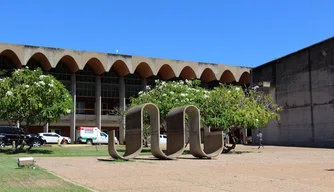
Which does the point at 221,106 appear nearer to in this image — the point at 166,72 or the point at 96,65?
the point at 96,65

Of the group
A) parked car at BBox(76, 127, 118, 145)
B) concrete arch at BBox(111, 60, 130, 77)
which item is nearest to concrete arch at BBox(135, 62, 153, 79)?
concrete arch at BBox(111, 60, 130, 77)

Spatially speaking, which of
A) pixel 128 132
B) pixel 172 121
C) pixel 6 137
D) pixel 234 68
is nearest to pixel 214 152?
pixel 172 121

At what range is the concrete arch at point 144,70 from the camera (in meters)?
54.7

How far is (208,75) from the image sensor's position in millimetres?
59812

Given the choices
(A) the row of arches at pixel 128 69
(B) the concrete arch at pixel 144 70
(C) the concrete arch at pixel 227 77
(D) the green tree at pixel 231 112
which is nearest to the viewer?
(D) the green tree at pixel 231 112

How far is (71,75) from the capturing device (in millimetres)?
52781

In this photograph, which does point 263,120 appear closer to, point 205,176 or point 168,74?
point 205,176

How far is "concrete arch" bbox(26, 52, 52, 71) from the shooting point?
48.3 meters

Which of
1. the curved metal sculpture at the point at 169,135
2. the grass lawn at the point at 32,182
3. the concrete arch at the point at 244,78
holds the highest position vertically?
the concrete arch at the point at 244,78

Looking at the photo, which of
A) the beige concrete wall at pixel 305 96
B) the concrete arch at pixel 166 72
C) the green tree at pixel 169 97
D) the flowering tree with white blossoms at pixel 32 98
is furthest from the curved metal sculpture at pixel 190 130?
the concrete arch at pixel 166 72

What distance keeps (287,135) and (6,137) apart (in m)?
26.3

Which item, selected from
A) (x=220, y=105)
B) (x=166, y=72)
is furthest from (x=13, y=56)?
(x=220, y=105)

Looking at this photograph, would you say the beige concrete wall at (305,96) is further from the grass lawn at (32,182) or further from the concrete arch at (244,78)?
the grass lawn at (32,182)

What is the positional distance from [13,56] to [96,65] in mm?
10316
